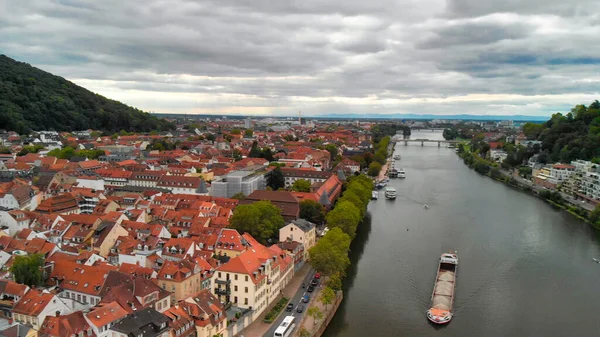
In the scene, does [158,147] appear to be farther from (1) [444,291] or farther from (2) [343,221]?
(1) [444,291]

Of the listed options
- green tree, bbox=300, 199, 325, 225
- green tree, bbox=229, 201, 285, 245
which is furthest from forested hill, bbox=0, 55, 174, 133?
green tree, bbox=229, 201, 285, 245

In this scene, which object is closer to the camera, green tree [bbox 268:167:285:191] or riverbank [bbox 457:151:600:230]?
riverbank [bbox 457:151:600:230]

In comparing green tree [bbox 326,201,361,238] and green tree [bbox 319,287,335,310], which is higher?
green tree [bbox 326,201,361,238]

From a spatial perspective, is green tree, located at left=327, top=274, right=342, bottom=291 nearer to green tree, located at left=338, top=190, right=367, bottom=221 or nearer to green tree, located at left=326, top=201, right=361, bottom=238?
green tree, located at left=326, top=201, right=361, bottom=238

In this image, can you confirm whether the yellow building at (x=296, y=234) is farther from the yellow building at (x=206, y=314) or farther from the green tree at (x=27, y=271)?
the green tree at (x=27, y=271)

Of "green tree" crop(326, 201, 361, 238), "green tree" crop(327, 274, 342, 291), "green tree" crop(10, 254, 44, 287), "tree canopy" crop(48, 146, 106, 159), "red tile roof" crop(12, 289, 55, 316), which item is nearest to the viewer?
"red tile roof" crop(12, 289, 55, 316)

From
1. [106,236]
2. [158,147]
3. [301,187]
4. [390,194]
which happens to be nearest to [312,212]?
[301,187]

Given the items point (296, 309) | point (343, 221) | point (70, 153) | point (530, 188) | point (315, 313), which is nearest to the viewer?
point (315, 313)
